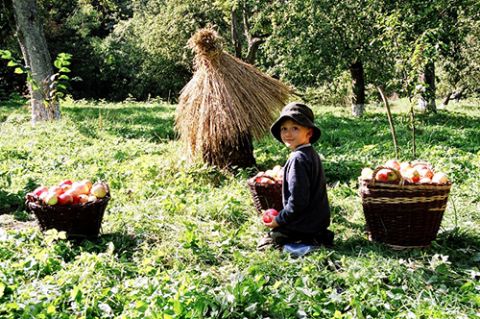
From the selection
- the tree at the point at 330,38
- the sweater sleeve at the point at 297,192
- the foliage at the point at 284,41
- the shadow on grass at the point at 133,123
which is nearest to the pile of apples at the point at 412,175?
the sweater sleeve at the point at 297,192

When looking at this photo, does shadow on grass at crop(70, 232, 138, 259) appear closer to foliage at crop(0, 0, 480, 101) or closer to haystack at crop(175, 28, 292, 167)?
haystack at crop(175, 28, 292, 167)

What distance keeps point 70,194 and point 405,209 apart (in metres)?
2.76

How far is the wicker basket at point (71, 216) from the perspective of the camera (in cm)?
414

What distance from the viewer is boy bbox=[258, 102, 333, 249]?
393 centimetres

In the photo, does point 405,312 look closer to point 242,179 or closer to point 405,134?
point 242,179

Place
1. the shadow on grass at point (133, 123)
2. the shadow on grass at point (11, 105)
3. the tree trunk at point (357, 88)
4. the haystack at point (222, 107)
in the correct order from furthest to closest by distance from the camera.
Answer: the shadow on grass at point (11, 105) → the tree trunk at point (357, 88) → the shadow on grass at point (133, 123) → the haystack at point (222, 107)

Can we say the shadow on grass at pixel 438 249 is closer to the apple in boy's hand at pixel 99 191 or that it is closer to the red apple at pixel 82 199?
the apple in boy's hand at pixel 99 191

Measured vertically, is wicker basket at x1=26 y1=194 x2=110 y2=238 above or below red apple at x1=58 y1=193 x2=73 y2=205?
below

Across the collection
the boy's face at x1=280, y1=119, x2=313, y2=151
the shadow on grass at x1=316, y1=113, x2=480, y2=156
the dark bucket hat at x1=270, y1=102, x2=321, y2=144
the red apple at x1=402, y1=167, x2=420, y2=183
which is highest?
the dark bucket hat at x1=270, y1=102, x2=321, y2=144

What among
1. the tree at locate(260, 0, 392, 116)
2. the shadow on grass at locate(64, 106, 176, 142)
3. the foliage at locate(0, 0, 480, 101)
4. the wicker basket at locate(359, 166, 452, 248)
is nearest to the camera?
the wicker basket at locate(359, 166, 452, 248)

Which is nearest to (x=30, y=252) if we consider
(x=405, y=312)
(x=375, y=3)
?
(x=405, y=312)

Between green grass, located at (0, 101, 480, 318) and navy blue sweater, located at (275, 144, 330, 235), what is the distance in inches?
10.1

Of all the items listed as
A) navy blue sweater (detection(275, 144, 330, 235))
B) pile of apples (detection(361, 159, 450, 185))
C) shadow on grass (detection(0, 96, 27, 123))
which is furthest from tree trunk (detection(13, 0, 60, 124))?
pile of apples (detection(361, 159, 450, 185))

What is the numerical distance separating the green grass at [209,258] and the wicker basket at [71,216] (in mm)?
109
